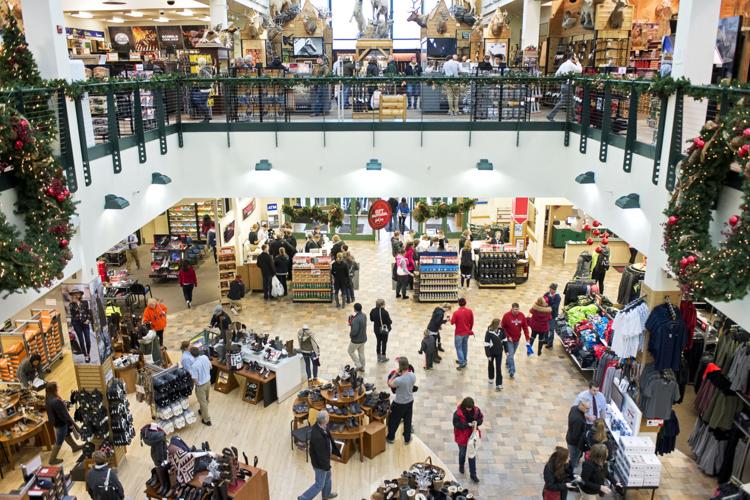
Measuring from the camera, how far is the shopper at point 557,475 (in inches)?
259

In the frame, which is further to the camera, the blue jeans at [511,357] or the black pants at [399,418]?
the blue jeans at [511,357]

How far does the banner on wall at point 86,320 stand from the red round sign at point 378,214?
5.07 metres

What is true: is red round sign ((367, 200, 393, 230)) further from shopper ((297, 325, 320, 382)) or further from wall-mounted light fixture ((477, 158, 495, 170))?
shopper ((297, 325, 320, 382))

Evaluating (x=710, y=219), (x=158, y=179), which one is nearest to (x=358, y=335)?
(x=158, y=179)

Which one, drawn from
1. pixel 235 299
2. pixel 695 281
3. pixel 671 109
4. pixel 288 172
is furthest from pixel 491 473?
pixel 235 299

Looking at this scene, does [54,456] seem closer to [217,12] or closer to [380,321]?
[380,321]

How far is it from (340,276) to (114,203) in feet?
20.4

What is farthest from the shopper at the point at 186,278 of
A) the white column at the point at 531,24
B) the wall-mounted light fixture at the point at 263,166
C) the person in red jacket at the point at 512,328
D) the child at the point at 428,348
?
the white column at the point at 531,24

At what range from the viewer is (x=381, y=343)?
1115cm

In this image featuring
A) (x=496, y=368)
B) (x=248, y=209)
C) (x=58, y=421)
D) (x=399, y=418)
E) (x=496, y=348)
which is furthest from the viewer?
(x=248, y=209)

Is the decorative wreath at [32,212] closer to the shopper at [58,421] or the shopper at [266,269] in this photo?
the shopper at [58,421]

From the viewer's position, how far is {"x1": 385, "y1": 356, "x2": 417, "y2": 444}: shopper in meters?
8.38

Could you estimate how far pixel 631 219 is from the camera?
810 cm

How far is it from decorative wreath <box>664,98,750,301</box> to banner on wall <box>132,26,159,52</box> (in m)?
20.6
